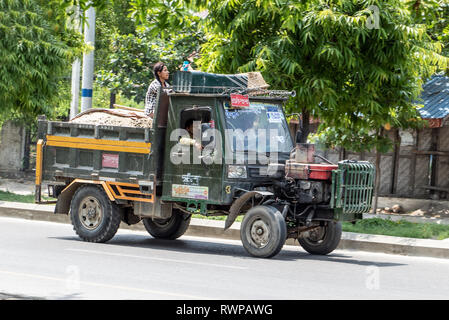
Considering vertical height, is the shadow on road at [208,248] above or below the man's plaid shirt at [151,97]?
below

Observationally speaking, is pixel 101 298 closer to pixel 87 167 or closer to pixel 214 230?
pixel 87 167

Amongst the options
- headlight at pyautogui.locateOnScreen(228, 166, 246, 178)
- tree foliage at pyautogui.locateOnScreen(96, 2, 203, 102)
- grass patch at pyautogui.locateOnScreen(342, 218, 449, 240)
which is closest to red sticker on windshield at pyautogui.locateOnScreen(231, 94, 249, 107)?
headlight at pyautogui.locateOnScreen(228, 166, 246, 178)

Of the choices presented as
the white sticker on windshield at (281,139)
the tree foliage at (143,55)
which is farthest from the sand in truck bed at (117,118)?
the tree foliage at (143,55)

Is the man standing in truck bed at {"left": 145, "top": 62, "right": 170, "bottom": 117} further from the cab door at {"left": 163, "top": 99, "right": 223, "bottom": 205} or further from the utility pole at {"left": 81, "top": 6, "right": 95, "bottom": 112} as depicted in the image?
the utility pole at {"left": 81, "top": 6, "right": 95, "bottom": 112}

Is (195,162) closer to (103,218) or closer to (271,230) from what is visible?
Answer: (271,230)

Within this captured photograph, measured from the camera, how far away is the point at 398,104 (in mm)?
16422

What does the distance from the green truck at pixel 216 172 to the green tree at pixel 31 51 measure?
608 cm

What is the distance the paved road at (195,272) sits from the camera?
8766 millimetres

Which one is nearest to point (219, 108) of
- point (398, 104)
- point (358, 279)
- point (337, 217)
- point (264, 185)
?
point (264, 185)

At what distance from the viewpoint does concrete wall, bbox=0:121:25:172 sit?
27.2 metres

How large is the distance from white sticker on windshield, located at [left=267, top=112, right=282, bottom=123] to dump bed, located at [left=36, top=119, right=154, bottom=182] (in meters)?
1.85

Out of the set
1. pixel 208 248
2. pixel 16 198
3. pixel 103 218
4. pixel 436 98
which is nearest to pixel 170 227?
pixel 208 248

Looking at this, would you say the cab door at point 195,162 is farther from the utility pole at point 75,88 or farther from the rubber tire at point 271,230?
the utility pole at point 75,88

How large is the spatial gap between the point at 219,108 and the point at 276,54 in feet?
11.7
